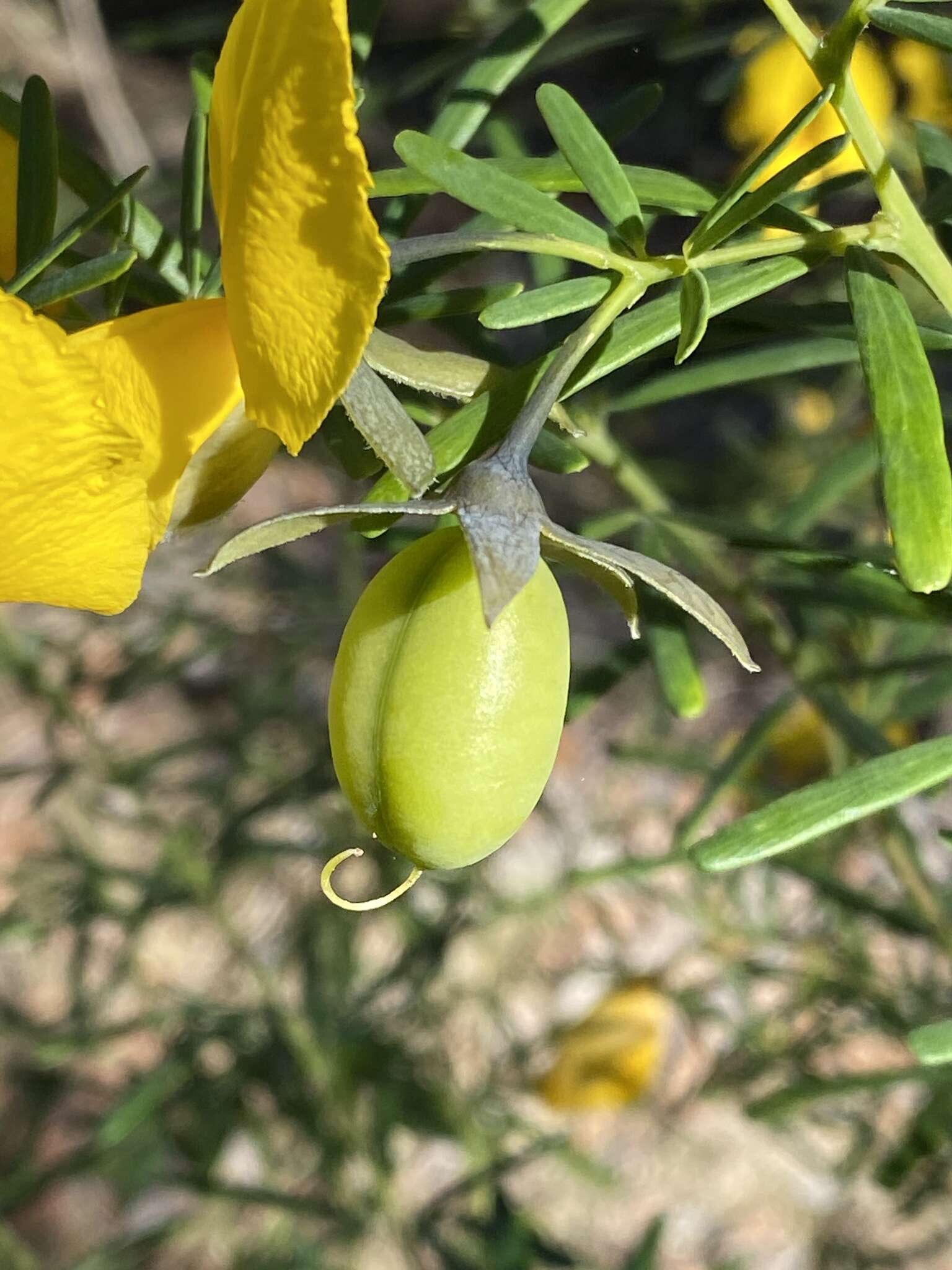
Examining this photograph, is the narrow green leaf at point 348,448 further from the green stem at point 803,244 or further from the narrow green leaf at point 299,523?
the green stem at point 803,244

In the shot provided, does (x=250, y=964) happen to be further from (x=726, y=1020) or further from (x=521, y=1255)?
(x=726, y=1020)

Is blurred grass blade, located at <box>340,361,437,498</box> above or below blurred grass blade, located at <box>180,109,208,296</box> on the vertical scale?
below

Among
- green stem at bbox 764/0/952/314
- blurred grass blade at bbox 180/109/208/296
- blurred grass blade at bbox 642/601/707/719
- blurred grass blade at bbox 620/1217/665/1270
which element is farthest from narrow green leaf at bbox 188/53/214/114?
blurred grass blade at bbox 620/1217/665/1270

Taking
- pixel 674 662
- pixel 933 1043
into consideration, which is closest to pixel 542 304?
pixel 674 662

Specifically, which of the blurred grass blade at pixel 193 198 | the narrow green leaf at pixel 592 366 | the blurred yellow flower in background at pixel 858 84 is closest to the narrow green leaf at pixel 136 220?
the blurred grass blade at pixel 193 198

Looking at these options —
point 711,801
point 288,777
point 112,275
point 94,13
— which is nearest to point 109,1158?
point 288,777

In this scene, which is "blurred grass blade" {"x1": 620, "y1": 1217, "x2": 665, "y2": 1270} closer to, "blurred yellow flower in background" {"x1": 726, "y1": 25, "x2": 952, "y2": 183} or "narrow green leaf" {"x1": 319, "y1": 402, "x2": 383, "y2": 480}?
"narrow green leaf" {"x1": 319, "y1": 402, "x2": 383, "y2": 480}

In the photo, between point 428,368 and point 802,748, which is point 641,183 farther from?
point 802,748

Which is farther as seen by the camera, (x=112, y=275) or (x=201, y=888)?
(x=201, y=888)
